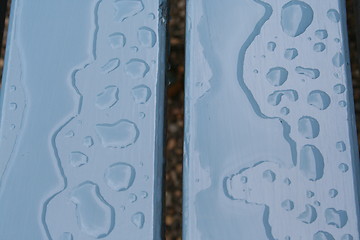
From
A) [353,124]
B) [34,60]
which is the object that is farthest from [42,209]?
[353,124]

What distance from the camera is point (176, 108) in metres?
1.07

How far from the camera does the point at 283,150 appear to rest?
2.64 ft

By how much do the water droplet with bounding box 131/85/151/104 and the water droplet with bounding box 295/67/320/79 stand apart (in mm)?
242

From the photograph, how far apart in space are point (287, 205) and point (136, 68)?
1.05 ft

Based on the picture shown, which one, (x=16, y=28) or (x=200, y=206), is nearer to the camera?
(x=200, y=206)

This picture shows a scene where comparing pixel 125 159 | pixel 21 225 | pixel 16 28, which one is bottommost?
pixel 21 225

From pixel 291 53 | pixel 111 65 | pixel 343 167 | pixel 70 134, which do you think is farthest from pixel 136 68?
pixel 343 167

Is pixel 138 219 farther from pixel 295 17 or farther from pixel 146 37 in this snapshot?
pixel 295 17

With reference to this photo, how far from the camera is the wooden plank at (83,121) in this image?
2.59 feet

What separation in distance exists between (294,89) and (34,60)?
1.40ft

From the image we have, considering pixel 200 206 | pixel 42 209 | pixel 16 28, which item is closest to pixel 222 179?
pixel 200 206

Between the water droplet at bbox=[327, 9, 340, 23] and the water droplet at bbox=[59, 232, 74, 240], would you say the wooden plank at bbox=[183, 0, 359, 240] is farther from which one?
the water droplet at bbox=[59, 232, 74, 240]

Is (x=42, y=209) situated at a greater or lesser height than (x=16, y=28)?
lesser

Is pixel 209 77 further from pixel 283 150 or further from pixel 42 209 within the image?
pixel 42 209
